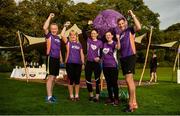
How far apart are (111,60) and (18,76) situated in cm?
1715

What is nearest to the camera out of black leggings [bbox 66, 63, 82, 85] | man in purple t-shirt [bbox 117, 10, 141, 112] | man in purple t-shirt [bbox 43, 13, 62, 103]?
man in purple t-shirt [bbox 117, 10, 141, 112]

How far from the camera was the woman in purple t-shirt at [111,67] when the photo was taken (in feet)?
36.9

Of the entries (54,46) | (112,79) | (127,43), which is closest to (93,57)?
(112,79)

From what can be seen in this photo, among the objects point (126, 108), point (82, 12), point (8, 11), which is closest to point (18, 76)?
point (126, 108)

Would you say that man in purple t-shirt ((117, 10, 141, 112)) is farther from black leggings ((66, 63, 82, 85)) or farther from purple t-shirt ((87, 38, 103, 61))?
black leggings ((66, 63, 82, 85))

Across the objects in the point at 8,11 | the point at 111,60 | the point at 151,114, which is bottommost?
the point at 151,114

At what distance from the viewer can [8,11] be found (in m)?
58.8

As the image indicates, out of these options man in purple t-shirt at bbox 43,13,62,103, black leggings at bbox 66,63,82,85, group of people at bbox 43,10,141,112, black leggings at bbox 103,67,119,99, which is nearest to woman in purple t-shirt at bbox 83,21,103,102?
group of people at bbox 43,10,141,112

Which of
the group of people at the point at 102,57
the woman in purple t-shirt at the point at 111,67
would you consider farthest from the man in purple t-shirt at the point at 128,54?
the woman in purple t-shirt at the point at 111,67

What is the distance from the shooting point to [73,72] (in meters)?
11.9

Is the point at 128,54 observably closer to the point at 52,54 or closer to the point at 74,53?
the point at 74,53

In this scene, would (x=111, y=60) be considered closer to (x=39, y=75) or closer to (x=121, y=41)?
(x=121, y=41)

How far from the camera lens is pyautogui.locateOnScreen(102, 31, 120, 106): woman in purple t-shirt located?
1123 cm

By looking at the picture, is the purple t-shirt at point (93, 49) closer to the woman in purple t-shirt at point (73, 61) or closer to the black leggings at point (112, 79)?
the woman in purple t-shirt at point (73, 61)
